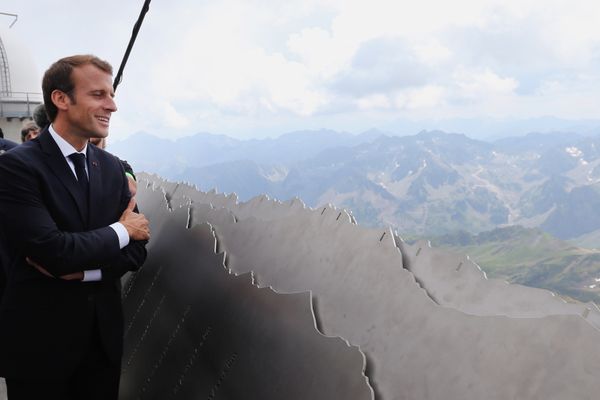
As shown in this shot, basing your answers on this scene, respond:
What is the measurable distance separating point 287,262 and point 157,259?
1462 millimetres

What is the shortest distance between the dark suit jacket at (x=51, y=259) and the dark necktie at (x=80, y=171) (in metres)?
0.03

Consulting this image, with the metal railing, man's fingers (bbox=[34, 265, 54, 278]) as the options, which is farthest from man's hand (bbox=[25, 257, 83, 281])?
the metal railing

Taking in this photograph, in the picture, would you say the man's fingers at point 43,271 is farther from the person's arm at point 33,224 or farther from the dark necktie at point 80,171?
the dark necktie at point 80,171

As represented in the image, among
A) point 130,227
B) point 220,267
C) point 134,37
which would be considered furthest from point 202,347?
point 134,37

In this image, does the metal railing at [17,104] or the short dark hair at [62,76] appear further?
the metal railing at [17,104]

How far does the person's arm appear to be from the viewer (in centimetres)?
211

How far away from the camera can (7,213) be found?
2117 mm

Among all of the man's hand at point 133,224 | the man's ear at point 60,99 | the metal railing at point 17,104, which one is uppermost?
the man's ear at point 60,99

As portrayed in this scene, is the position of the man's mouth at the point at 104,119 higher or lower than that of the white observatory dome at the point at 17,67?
higher

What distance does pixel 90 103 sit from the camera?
7.44ft

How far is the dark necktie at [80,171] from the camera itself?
232cm

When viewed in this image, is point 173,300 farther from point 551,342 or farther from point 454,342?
point 551,342

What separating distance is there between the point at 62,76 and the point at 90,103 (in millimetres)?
160

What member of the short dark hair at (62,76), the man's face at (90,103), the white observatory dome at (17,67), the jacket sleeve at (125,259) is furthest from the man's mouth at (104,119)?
the white observatory dome at (17,67)
